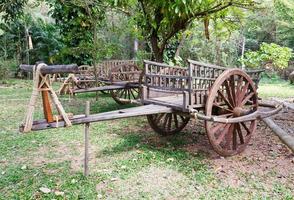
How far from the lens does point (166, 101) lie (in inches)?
205

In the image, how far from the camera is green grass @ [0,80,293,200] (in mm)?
3816

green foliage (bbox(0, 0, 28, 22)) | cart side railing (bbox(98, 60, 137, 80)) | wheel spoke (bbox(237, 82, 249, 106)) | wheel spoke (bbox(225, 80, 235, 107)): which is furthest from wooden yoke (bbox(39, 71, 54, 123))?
green foliage (bbox(0, 0, 28, 22))

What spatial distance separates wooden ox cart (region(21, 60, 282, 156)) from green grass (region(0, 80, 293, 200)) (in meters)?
0.62

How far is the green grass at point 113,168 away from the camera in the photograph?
150 inches

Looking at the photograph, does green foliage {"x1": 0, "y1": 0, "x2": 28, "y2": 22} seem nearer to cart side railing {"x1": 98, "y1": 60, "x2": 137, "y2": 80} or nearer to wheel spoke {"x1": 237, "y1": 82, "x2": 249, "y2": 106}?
cart side railing {"x1": 98, "y1": 60, "x2": 137, "y2": 80}

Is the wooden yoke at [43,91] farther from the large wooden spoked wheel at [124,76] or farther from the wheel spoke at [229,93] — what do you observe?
the large wooden spoked wheel at [124,76]

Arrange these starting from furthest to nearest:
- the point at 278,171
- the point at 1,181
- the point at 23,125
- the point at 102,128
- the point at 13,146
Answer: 1. the point at 102,128
2. the point at 13,146
3. the point at 278,171
4. the point at 1,181
5. the point at 23,125

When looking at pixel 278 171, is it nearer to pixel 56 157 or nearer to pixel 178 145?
pixel 178 145

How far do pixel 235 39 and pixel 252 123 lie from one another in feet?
52.8

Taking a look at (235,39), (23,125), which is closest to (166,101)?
(23,125)

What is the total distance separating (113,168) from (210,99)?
1.72 meters

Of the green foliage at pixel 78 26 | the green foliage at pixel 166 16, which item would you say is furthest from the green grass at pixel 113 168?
the green foliage at pixel 78 26

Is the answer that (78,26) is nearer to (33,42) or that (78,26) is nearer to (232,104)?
(33,42)

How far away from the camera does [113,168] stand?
4.49 m
